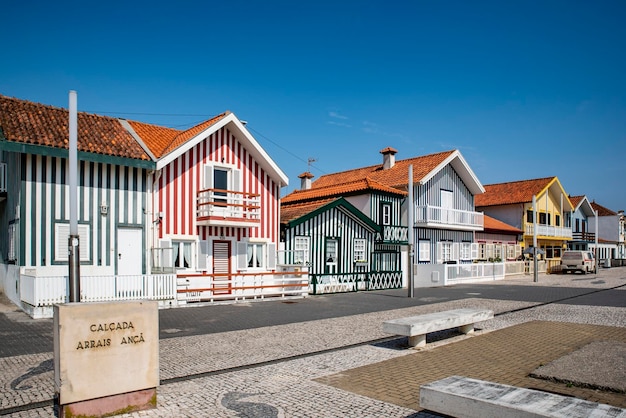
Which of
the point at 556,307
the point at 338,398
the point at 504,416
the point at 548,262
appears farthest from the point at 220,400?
the point at 548,262

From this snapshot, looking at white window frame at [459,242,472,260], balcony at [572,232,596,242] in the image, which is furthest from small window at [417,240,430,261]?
balcony at [572,232,596,242]

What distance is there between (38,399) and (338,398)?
3.76 m

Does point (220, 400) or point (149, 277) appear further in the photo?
point (149, 277)

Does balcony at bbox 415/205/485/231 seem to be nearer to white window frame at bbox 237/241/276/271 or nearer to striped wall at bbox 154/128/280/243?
striped wall at bbox 154/128/280/243

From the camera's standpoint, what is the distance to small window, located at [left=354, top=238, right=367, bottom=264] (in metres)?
24.4

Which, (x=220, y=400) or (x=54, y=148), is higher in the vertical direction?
(x=54, y=148)

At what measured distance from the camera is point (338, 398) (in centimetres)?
645

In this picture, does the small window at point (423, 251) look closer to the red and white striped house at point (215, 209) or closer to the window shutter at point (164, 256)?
the red and white striped house at point (215, 209)

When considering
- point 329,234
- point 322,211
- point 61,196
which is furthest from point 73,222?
point 329,234

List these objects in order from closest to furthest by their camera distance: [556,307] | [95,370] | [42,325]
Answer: [95,370]
[42,325]
[556,307]

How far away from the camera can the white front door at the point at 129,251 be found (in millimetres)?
17391

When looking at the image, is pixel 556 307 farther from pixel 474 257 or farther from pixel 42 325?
pixel 474 257

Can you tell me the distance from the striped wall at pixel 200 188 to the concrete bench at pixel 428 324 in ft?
35.5

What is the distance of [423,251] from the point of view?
30547mm
